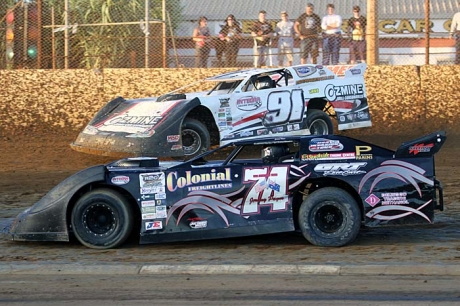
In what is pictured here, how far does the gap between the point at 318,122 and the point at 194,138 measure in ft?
7.30

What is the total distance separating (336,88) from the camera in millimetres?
14891

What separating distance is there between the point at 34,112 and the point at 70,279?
10344mm

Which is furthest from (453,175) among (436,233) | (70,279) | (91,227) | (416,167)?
(70,279)

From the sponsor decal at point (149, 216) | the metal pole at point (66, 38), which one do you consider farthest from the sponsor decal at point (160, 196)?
the metal pole at point (66, 38)

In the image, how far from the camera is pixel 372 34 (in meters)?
17.7

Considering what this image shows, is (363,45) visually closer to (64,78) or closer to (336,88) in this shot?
(336,88)

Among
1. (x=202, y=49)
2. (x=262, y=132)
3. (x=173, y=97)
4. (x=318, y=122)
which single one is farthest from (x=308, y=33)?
(x=173, y=97)

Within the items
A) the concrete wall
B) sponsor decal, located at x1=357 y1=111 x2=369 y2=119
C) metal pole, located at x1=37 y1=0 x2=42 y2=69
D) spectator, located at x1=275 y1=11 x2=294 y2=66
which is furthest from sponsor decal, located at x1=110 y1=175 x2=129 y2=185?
metal pole, located at x1=37 y1=0 x2=42 y2=69

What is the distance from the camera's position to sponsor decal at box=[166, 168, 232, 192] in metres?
8.20

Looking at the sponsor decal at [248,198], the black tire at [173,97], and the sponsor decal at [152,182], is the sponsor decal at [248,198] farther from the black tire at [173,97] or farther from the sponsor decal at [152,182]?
the black tire at [173,97]

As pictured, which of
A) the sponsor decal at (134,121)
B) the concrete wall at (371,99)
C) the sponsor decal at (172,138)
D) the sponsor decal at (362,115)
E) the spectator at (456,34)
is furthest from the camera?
Answer: the spectator at (456,34)

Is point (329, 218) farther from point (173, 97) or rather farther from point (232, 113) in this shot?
point (173, 97)

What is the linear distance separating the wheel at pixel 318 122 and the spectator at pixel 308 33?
9.52ft

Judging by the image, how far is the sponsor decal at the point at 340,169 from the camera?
8.15 metres
